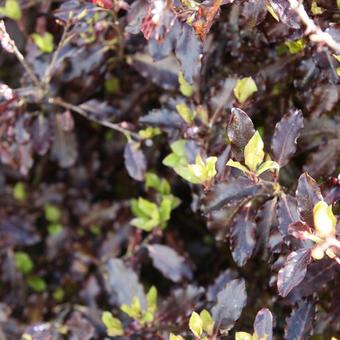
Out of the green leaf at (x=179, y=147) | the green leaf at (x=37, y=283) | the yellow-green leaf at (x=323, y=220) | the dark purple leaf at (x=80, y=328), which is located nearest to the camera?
the yellow-green leaf at (x=323, y=220)

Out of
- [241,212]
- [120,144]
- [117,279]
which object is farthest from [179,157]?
[120,144]

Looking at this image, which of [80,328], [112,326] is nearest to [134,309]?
[112,326]

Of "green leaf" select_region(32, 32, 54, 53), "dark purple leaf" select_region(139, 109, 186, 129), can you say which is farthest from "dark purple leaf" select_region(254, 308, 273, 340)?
"green leaf" select_region(32, 32, 54, 53)

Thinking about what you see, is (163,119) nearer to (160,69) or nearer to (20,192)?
(160,69)

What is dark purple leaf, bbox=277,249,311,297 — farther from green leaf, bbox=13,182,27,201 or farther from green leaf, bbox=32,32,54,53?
green leaf, bbox=13,182,27,201

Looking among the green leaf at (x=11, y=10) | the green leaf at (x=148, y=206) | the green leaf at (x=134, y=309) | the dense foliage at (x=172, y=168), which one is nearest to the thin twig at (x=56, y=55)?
the dense foliage at (x=172, y=168)

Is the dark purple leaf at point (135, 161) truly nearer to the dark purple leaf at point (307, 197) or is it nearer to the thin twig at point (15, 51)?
the thin twig at point (15, 51)

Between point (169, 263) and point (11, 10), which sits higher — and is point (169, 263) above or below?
below
